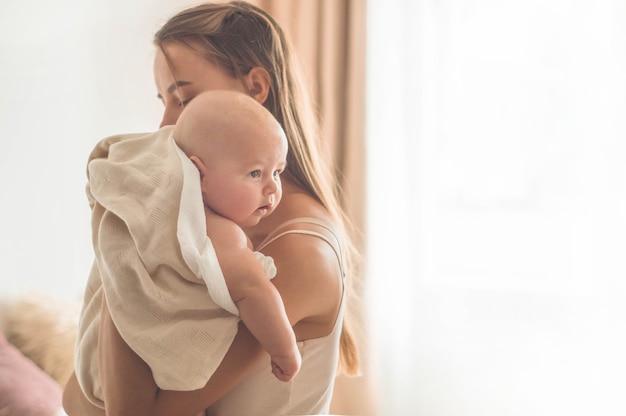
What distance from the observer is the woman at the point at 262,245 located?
100 cm

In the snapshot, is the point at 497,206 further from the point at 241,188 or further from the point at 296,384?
the point at 241,188

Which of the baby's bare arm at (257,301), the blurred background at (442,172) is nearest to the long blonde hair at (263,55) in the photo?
the baby's bare arm at (257,301)

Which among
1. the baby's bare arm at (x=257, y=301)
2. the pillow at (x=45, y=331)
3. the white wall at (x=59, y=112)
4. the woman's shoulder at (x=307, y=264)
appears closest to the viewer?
the baby's bare arm at (x=257, y=301)

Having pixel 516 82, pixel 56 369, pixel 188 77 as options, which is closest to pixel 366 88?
pixel 516 82

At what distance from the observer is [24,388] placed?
1.81 metres

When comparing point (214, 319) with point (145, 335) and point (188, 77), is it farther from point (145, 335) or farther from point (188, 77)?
point (188, 77)

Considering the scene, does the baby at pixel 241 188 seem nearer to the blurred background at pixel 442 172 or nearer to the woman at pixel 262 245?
the woman at pixel 262 245

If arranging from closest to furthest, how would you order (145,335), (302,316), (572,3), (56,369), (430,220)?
(145,335), (302,316), (56,369), (572,3), (430,220)

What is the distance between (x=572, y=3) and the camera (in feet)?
8.50

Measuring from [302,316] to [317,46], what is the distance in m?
1.98

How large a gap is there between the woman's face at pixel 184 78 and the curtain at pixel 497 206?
5.44ft

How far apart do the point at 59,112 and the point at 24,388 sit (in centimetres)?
101

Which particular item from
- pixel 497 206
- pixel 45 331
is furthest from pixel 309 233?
pixel 497 206

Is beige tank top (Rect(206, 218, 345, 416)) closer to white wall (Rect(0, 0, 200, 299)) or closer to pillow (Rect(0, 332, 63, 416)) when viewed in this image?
pillow (Rect(0, 332, 63, 416))
